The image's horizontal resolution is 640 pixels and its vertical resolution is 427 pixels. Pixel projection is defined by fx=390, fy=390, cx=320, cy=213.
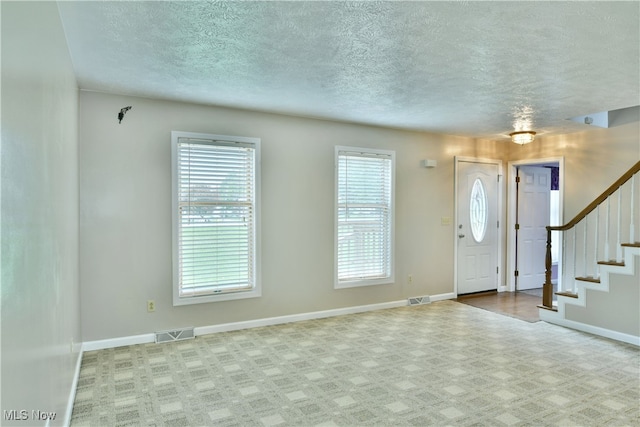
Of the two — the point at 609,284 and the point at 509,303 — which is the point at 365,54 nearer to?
the point at 609,284

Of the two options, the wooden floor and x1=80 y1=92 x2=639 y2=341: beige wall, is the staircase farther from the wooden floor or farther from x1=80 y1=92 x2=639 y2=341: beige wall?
x1=80 y1=92 x2=639 y2=341: beige wall

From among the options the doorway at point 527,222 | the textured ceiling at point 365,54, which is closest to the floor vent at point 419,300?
the doorway at point 527,222

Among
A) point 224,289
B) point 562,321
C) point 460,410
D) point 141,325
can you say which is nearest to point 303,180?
point 224,289

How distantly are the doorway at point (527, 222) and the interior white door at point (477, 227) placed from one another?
0.31m

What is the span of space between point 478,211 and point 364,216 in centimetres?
230

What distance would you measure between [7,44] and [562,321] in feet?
18.2

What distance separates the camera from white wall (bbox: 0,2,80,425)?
1239 millimetres

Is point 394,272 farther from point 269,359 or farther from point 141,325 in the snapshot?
point 141,325

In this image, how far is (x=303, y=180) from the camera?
484 cm

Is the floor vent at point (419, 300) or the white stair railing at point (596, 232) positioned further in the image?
the floor vent at point (419, 300)

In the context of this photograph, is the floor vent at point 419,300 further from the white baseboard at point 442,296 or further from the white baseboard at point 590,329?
the white baseboard at point 590,329

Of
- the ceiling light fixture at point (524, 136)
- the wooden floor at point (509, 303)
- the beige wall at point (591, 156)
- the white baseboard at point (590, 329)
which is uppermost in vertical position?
the ceiling light fixture at point (524, 136)

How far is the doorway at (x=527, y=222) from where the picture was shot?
664 centimetres

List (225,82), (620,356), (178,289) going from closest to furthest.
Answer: (225,82) → (620,356) → (178,289)
